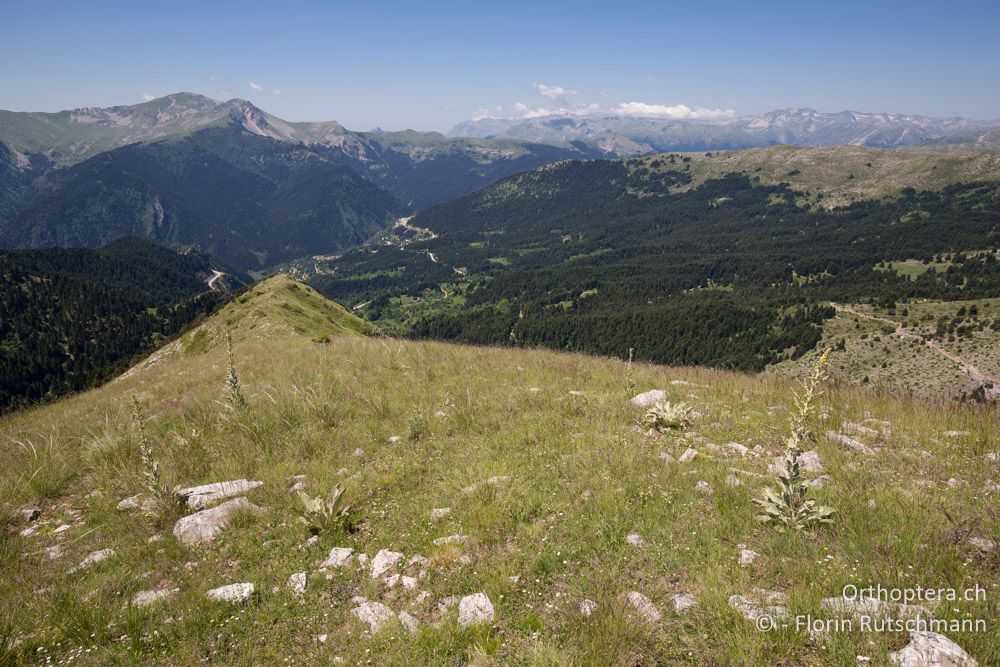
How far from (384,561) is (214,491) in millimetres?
3826

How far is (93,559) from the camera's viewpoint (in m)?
5.81

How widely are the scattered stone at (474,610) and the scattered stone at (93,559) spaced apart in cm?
496

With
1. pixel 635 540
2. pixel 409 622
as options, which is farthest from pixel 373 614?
pixel 635 540

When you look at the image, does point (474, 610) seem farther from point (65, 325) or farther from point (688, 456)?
point (65, 325)

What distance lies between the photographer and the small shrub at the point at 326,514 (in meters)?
6.21

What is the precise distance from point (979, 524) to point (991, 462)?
2.91m

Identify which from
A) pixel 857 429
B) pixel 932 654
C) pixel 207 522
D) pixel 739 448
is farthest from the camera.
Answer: pixel 857 429

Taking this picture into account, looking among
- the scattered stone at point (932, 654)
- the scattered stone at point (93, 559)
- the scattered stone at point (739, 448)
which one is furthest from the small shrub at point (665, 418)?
the scattered stone at point (93, 559)

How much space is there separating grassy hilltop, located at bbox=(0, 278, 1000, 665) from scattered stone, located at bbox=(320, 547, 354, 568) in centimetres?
12

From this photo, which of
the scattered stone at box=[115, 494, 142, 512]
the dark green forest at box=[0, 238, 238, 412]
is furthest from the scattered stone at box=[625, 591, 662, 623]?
the dark green forest at box=[0, 238, 238, 412]

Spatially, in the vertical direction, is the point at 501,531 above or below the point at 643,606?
below

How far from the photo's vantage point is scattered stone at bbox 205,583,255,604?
496 centimetres

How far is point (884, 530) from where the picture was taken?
5.35m

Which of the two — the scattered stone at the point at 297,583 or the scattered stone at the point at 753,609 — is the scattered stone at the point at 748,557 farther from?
the scattered stone at the point at 297,583
